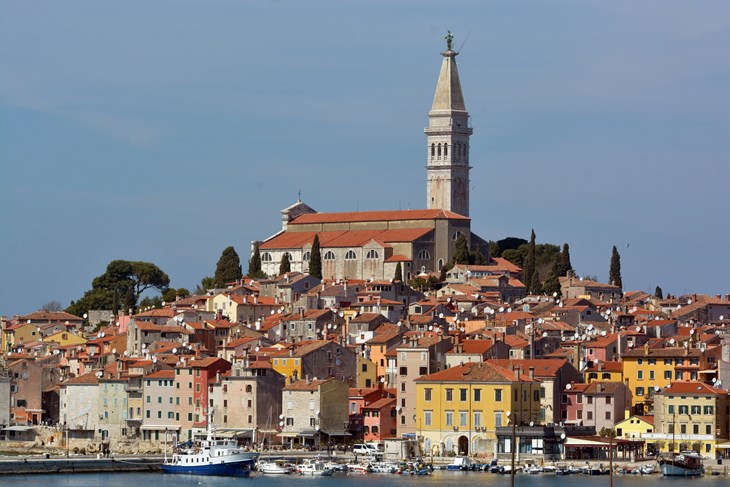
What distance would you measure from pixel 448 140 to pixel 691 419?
6414 cm

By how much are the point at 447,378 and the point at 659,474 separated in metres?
8.14

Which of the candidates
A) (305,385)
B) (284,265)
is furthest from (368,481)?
(284,265)

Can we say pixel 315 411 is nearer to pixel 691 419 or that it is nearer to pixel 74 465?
pixel 74 465

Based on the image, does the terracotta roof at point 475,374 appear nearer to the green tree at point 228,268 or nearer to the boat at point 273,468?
the boat at point 273,468

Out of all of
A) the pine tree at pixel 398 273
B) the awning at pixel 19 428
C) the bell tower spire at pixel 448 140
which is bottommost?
the awning at pixel 19 428

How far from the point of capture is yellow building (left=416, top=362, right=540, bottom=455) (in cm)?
6494

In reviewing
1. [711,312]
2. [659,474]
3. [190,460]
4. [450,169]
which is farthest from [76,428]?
[450,169]

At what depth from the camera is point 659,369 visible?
70.1 m

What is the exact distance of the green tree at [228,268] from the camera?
110 metres

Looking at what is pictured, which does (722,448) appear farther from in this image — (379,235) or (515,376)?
(379,235)

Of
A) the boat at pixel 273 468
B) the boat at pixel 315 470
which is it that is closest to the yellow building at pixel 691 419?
the boat at pixel 315 470

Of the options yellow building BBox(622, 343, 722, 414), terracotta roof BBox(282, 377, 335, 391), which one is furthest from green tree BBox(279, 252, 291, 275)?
yellow building BBox(622, 343, 722, 414)

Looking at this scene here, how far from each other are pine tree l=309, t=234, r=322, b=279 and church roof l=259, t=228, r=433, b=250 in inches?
115

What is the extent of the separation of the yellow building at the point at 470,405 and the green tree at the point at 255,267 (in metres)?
46.2
